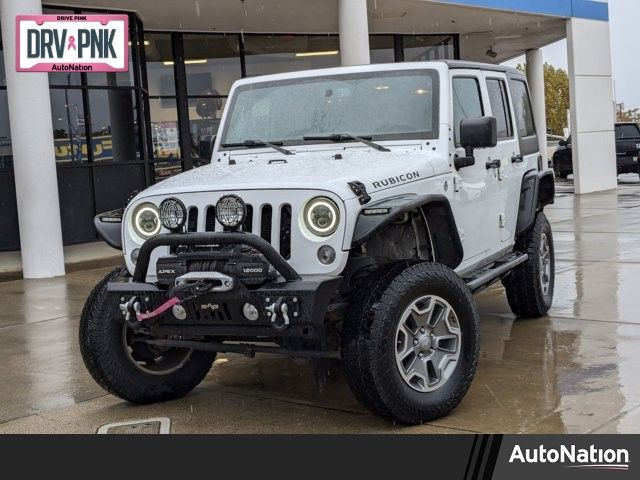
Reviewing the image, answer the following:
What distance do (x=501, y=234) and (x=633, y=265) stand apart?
159 inches

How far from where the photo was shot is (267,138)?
6188 mm

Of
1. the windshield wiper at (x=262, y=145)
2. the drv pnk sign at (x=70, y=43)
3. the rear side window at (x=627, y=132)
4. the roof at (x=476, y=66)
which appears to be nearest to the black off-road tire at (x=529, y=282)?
the roof at (x=476, y=66)

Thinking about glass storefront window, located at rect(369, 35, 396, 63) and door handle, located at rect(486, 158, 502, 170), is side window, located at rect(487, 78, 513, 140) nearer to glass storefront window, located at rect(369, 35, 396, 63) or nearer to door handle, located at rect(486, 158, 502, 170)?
door handle, located at rect(486, 158, 502, 170)

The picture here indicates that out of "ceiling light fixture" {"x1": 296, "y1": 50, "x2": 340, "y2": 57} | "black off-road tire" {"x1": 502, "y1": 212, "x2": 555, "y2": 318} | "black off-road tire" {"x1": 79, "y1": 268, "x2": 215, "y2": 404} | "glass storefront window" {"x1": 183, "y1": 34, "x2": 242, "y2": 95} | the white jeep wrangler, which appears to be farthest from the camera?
"ceiling light fixture" {"x1": 296, "y1": 50, "x2": 340, "y2": 57}

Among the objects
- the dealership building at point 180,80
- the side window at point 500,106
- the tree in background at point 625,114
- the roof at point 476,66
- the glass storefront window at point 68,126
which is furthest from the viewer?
the tree in background at point 625,114

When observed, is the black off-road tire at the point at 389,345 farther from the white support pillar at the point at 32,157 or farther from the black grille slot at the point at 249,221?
the white support pillar at the point at 32,157

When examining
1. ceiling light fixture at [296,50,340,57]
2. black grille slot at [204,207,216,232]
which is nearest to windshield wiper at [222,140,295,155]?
black grille slot at [204,207,216,232]

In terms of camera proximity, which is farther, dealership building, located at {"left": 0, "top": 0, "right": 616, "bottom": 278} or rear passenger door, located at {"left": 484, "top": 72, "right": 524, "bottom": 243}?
dealership building, located at {"left": 0, "top": 0, "right": 616, "bottom": 278}

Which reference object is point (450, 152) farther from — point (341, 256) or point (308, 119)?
point (341, 256)

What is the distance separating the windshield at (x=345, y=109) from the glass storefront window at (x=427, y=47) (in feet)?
54.1

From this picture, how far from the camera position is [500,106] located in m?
7.07

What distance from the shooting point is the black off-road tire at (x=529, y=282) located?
735 centimetres

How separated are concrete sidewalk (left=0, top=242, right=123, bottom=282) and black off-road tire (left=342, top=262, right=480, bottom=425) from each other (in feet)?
28.9

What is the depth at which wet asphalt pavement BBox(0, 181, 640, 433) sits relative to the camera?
5.01 metres
